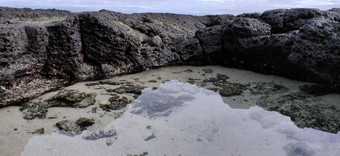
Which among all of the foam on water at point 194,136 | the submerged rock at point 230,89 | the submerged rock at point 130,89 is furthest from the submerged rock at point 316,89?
the submerged rock at point 130,89

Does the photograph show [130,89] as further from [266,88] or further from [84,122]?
[266,88]

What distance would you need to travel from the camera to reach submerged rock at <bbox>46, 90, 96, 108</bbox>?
14.6 feet

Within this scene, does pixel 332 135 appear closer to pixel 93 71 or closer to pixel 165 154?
pixel 165 154

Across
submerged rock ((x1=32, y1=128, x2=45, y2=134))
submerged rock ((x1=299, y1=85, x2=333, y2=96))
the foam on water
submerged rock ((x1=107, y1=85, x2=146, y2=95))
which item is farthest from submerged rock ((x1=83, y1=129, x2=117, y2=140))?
submerged rock ((x1=299, y1=85, x2=333, y2=96))

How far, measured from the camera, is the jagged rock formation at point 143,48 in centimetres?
476

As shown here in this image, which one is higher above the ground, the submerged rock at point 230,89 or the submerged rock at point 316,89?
the submerged rock at point 316,89

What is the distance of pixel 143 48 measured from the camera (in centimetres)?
700

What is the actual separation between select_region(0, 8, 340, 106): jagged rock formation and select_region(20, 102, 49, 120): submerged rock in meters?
0.29

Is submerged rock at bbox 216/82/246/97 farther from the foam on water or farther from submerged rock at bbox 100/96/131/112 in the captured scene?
submerged rock at bbox 100/96/131/112

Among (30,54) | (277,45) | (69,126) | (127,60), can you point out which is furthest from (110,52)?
(277,45)

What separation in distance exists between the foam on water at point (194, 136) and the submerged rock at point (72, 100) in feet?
2.97

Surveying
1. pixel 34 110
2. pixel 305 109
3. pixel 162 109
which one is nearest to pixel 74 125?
pixel 34 110

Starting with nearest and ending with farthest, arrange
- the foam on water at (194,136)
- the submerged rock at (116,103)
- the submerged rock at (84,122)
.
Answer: the foam on water at (194,136)
the submerged rock at (84,122)
the submerged rock at (116,103)

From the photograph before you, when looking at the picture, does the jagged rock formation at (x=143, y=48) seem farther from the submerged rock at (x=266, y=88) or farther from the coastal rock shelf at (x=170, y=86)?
the submerged rock at (x=266, y=88)
